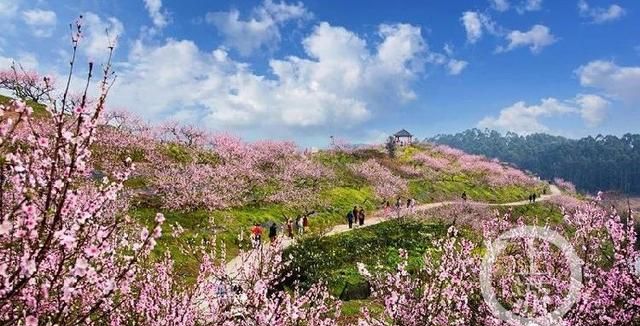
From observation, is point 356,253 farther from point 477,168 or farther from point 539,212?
point 477,168

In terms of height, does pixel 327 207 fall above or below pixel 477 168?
below

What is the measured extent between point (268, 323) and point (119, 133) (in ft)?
155

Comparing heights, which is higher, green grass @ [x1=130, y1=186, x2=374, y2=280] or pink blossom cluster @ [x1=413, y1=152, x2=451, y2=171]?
pink blossom cluster @ [x1=413, y1=152, x2=451, y2=171]

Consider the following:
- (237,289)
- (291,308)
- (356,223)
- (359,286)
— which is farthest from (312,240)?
(291,308)

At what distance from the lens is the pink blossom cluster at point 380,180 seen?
203 feet

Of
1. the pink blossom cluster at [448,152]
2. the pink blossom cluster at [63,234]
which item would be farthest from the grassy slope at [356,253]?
the pink blossom cluster at [448,152]

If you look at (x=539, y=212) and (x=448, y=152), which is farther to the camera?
(x=448, y=152)

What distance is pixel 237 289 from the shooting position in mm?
11242

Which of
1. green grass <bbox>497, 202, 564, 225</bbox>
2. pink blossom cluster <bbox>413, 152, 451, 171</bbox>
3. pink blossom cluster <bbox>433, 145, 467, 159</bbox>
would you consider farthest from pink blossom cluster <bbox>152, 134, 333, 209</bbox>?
pink blossom cluster <bbox>433, 145, 467, 159</bbox>

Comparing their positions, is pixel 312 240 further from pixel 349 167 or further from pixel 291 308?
pixel 349 167

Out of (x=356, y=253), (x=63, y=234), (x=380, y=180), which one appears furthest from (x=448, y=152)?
(x=63, y=234)

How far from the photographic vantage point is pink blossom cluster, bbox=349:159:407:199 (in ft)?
203

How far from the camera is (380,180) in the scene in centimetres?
6700

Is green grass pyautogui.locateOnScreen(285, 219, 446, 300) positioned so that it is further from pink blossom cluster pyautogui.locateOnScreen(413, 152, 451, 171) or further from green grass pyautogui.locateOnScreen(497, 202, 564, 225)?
pink blossom cluster pyautogui.locateOnScreen(413, 152, 451, 171)
